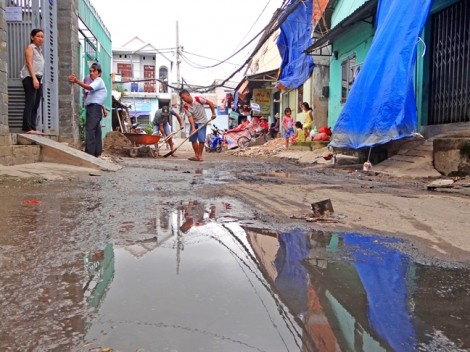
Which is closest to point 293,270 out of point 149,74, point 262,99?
point 262,99

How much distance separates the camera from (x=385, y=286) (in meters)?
1.86

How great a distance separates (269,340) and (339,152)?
8.07 meters

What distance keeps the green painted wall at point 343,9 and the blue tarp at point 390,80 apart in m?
4.09

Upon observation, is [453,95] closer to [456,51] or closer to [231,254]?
[456,51]

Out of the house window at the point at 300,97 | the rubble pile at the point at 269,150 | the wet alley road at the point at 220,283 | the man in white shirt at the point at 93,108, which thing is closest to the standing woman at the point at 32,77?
the man in white shirt at the point at 93,108

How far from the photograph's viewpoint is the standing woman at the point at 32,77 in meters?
5.76

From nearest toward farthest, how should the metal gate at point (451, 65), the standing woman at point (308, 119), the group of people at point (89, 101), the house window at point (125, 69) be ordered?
the group of people at point (89, 101), the metal gate at point (451, 65), the standing woman at point (308, 119), the house window at point (125, 69)

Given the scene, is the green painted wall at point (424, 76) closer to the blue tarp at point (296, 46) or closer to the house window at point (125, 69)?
the blue tarp at point (296, 46)

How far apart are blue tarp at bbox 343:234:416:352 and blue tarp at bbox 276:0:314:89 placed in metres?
12.9

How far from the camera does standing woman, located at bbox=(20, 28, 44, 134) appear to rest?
5.76 metres

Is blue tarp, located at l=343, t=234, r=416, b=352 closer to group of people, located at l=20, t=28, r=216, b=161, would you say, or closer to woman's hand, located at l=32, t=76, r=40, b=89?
woman's hand, located at l=32, t=76, r=40, b=89

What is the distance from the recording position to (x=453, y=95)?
23.4 ft

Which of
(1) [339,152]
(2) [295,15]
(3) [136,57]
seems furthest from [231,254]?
(3) [136,57]

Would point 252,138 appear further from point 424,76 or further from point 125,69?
point 125,69
